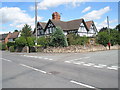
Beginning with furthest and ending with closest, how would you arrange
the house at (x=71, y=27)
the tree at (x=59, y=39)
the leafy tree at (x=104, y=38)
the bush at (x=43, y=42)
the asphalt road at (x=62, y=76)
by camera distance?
the house at (x=71, y=27)
the leafy tree at (x=104, y=38)
the bush at (x=43, y=42)
the tree at (x=59, y=39)
the asphalt road at (x=62, y=76)

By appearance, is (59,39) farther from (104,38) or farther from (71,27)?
(71,27)

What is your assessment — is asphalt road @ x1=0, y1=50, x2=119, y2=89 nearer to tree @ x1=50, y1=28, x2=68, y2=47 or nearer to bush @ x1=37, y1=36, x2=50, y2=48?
tree @ x1=50, y1=28, x2=68, y2=47

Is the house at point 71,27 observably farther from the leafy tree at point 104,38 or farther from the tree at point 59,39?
the tree at point 59,39

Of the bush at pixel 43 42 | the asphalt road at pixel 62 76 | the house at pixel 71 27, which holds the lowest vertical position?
the asphalt road at pixel 62 76

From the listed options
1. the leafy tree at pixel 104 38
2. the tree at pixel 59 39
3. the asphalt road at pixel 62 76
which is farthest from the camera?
the leafy tree at pixel 104 38

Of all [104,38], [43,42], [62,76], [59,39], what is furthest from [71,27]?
[62,76]

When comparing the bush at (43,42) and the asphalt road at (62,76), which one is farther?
the bush at (43,42)

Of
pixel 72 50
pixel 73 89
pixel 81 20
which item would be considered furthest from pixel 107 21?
pixel 73 89

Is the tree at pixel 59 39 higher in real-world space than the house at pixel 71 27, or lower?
lower

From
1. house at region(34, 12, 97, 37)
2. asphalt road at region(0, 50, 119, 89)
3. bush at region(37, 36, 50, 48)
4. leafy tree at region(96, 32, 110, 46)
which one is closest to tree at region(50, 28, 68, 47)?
bush at region(37, 36, 50, 48)

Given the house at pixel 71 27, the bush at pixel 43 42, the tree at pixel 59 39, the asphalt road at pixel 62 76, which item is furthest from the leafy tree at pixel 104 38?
the asphalt road at pixel 62 76

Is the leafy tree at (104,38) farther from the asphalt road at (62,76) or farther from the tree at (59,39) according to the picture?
the asphalt road at (62,76)

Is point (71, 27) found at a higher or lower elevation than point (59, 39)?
higher

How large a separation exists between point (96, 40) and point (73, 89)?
3008 cm
